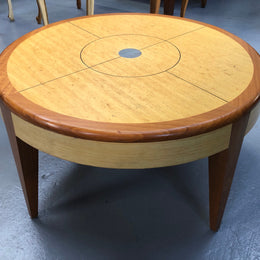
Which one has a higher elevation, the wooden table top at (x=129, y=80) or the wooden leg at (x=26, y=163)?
the wooden table top at (x=129, y=80)

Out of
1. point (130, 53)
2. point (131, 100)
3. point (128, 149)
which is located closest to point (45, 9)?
point (130, 53)

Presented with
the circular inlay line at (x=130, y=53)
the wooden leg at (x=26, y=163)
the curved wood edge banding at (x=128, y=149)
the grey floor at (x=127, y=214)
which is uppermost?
the circular inlay line at (x=130, y=53)

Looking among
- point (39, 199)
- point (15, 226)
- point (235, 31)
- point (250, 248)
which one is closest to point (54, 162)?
point (39, 199)

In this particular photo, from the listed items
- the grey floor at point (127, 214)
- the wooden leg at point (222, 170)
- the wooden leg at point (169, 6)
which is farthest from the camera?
the wooden leg at point (169, 6)

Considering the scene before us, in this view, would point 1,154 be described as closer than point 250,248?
No

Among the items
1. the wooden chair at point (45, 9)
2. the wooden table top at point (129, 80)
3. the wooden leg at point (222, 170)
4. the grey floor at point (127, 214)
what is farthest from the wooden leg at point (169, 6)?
the wooden leg at point (222, 170)

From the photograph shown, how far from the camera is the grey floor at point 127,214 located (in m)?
1.05

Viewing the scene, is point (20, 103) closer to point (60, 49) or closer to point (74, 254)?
point (60, 49)

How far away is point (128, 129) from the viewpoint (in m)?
0.74

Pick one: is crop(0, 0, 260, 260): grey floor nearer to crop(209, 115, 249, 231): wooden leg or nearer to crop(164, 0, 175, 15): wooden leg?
crop(209, 115, 249, 231): wooden leg

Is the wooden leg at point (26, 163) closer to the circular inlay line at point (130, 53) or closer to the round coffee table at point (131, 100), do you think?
the round coffee table at point (131, 100)

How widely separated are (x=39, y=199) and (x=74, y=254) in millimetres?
301

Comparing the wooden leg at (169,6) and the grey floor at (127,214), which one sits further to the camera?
the wooden leg at (169,6)

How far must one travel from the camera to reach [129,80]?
0.97 m
